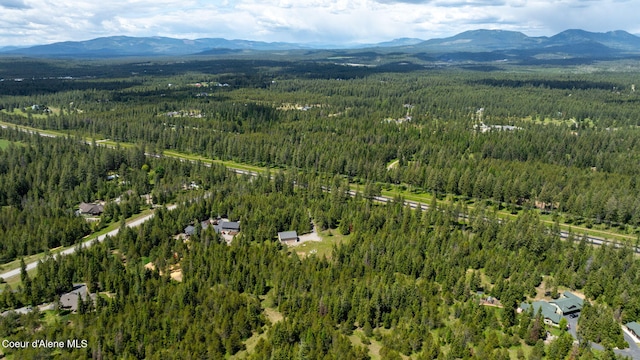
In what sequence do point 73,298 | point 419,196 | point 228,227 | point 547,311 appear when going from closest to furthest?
point 547,311 → point 73,298 → point 228,227 → point 419,196

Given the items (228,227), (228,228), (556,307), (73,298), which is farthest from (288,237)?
(556,307)

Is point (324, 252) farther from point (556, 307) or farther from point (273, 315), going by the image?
point (556, 307)

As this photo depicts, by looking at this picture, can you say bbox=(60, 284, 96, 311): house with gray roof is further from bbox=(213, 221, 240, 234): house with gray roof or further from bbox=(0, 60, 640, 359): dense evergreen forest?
bbox=(213, 221, 240, 234): house with gray roof

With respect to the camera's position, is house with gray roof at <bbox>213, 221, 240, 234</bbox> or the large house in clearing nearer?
the large house in clearing

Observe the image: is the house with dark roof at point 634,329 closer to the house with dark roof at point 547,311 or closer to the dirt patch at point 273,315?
the house with dark roof at point 547,311

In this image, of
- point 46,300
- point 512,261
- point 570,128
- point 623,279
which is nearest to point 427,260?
point 512,261

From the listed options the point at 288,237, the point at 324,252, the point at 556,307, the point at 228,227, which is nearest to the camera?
the point at 556,307

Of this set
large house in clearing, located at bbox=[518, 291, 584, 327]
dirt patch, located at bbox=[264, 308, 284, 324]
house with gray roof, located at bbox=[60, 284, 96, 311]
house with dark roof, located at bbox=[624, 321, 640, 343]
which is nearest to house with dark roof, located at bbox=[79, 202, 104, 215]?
house with gray roof, located at bbox=[60, 284, 96, 311]

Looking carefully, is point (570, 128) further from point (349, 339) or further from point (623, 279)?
point (349, 339)
